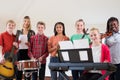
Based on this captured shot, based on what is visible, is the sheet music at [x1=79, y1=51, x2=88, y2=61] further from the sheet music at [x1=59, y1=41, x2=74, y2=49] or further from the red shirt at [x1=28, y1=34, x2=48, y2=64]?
the red shirt at [x1=28, y1=34, x2=48, y2=64]

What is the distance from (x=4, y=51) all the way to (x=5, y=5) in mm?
2232

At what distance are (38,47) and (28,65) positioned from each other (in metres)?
0.41

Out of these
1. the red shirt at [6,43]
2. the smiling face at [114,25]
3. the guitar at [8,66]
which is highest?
the smiling face at [114,25]

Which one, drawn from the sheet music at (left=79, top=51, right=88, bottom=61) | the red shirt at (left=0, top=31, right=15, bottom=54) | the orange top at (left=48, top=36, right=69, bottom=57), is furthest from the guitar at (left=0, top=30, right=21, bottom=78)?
the sheet music at (left=79, top=51, right=88, bottom=61)

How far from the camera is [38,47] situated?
148 inches

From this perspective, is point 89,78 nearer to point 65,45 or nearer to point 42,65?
point 65,45

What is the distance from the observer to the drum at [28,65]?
11.3 feet

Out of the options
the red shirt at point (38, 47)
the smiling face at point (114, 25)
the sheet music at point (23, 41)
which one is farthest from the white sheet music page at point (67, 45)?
the sheet music at point (23, 41)

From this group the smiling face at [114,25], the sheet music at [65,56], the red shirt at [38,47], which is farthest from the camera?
the red shirt at [38,47]

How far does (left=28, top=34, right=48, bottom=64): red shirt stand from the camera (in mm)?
3744

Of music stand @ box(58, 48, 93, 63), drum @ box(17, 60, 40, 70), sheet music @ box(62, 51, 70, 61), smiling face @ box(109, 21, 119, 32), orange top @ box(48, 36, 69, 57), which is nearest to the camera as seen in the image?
music stand @ box(58, 48, 93, 63)

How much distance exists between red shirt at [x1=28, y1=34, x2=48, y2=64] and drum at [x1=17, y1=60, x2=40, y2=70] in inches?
10.0

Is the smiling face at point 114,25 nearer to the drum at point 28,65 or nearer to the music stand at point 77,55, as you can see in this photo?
the music stand at point 77,55

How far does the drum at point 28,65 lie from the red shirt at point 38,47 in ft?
0.83
